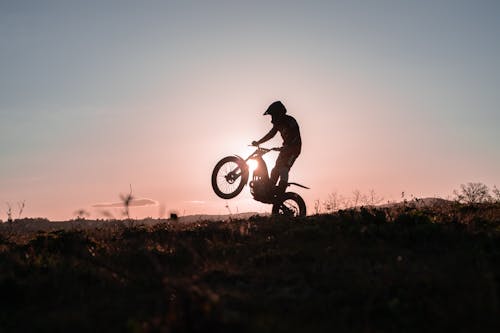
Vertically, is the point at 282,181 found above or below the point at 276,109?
below

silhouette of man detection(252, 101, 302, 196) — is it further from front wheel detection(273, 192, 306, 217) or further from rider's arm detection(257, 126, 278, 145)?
front wheel detection(273, 192, 306, 217)

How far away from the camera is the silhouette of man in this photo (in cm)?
1620

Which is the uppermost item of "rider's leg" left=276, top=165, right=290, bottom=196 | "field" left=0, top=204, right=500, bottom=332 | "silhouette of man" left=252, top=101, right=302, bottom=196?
"silhouette of man" left=252, top=101, right=302, bottom=196

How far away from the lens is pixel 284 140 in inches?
642

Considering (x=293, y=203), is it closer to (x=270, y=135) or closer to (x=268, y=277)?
(x=270, y=135)

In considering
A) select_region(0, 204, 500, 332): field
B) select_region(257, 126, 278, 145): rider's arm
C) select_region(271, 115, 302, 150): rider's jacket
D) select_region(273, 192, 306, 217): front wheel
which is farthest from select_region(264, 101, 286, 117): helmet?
select_region(0, 204, 500, 332): field

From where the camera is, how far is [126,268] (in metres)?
10.2

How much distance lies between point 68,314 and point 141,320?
3.83ft

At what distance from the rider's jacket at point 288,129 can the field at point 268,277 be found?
314 cm

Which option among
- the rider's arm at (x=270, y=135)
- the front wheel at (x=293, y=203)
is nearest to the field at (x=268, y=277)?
the front wheel at (x=293, y=203)

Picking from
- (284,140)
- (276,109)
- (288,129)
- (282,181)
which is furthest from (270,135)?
(282,181)

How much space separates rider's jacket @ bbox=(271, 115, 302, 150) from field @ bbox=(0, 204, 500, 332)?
3140mm

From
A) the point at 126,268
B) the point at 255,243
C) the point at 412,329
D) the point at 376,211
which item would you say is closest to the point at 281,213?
the point at 376,211

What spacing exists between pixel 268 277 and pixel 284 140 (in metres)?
7.87
